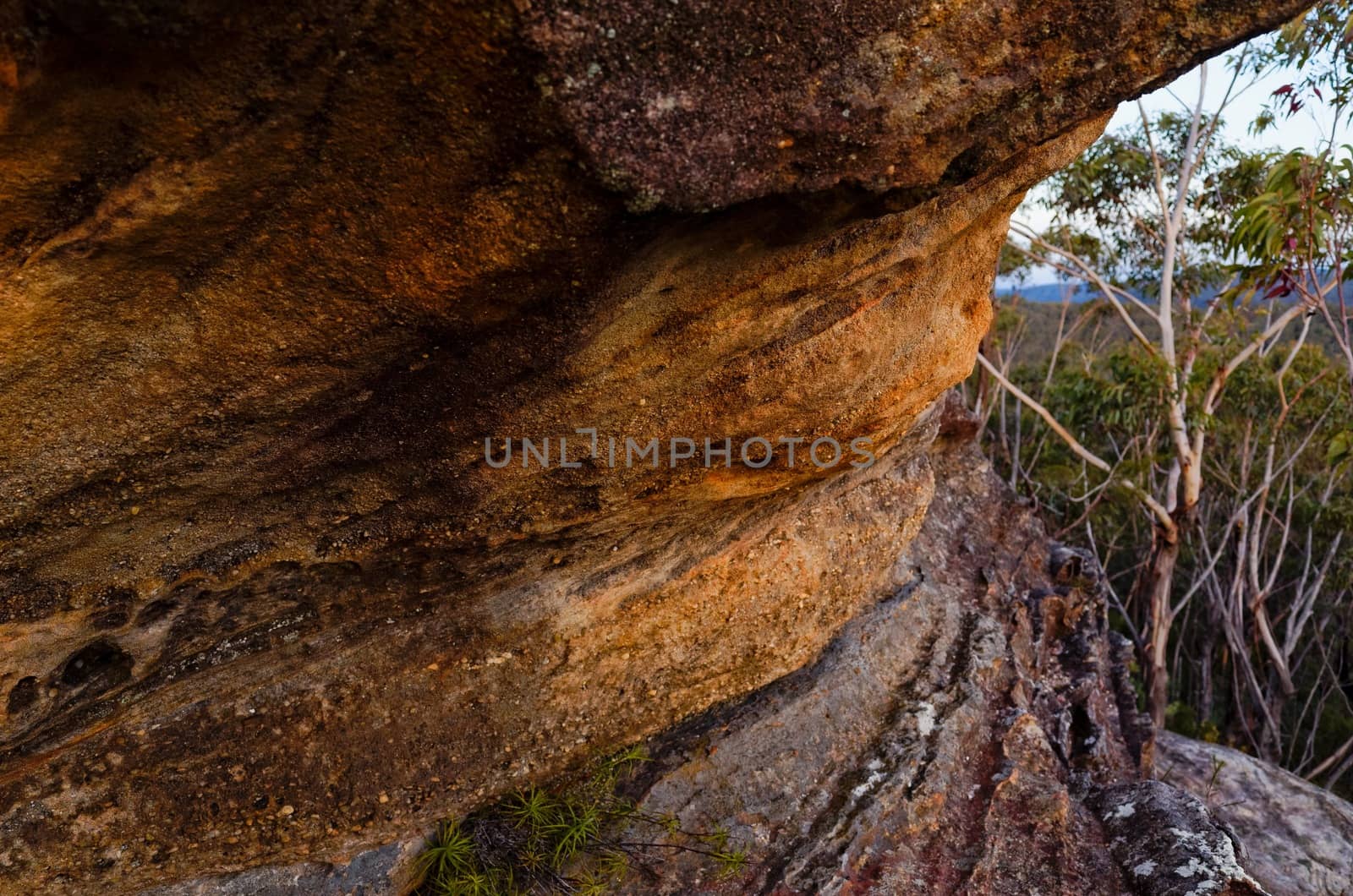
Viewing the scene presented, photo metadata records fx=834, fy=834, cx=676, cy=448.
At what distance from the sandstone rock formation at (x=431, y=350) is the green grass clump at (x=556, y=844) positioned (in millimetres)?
179

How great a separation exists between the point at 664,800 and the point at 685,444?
202 cm

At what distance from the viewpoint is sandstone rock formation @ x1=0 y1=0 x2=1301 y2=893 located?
6.68 ft

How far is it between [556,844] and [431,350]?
8.33 ft

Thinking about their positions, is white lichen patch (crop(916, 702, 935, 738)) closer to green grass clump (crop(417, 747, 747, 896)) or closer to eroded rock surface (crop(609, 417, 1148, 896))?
eroded rock surface (crop(609, 417, 1148, 896))

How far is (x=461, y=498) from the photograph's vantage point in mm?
3377

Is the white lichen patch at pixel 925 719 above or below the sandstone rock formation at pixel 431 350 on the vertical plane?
below

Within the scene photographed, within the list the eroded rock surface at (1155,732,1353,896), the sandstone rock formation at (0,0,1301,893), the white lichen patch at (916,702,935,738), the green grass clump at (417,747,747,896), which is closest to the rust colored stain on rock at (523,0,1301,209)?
the sandstone rock formation at (0,0,1301,893)

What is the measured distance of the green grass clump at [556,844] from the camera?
12.9 ft

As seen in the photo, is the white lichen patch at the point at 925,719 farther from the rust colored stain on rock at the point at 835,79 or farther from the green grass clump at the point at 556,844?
the rust colored stain on rock at the point at 835,79

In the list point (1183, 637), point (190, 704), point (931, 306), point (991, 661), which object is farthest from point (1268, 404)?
point (190, 704)

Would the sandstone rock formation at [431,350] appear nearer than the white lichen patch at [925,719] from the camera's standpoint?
Yes

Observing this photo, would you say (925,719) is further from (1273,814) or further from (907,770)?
(1273,814)

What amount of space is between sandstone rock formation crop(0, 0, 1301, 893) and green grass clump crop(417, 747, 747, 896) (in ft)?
0.59

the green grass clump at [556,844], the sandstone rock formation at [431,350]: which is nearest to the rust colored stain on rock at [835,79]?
the sandstone rock formation at [431,350]
